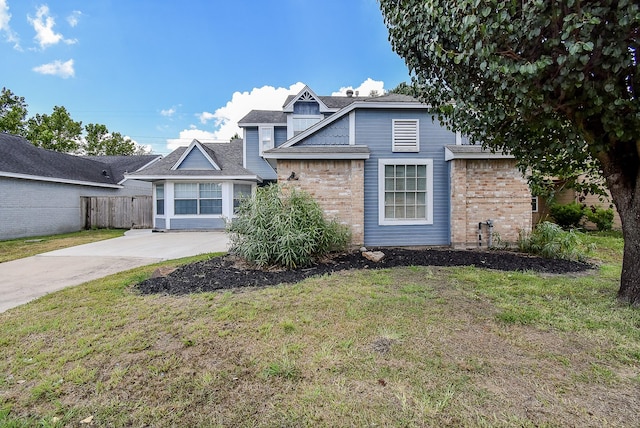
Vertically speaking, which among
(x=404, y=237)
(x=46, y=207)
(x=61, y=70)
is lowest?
(x=404, y=237)

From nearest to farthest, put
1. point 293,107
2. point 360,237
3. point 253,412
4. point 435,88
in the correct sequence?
point 253,412 → point 435,88 → point 360,237 → point 293,107

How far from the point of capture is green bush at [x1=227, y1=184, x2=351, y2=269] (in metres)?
6.27

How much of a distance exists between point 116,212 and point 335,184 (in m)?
14.1

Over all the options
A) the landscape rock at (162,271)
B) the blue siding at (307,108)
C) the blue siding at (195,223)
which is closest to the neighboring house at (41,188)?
the blue siding at (195,223)

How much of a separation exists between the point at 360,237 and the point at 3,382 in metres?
→ 7.15

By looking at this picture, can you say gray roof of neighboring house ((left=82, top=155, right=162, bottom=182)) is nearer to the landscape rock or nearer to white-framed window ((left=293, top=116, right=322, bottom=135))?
white-framed window ((left=293, top=116, right=322, bottom=135))

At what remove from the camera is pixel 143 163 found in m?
20.9

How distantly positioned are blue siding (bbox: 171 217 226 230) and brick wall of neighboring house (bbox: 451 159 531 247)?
10.6 meters

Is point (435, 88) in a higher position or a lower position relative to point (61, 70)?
lower

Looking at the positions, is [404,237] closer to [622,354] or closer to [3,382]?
[622,354]

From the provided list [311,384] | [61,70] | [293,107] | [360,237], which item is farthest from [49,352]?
[61,70]

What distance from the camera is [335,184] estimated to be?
843cm

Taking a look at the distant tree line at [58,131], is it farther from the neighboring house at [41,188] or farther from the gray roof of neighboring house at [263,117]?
the gray roof of neighboring house at [263,117]

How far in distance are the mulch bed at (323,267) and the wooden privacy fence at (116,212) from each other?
11409mm
